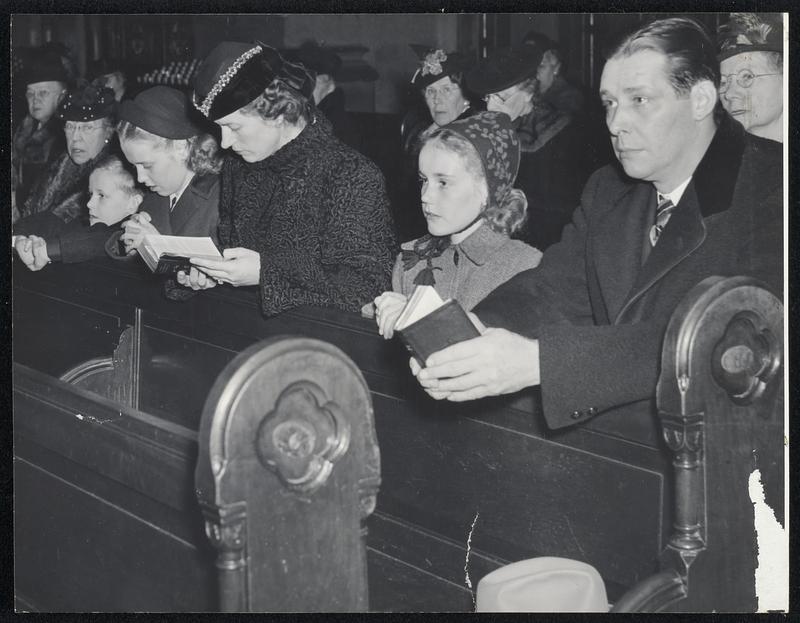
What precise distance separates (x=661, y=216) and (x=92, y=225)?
108 inches

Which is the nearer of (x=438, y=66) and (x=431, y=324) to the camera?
(x=431, y=324)

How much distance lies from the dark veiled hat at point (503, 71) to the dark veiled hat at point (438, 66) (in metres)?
0.54

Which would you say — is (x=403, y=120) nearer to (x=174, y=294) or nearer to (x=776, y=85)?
(x=174, y=294)

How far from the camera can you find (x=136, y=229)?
13.2 ft

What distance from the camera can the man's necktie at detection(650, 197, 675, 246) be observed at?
8.77 ft

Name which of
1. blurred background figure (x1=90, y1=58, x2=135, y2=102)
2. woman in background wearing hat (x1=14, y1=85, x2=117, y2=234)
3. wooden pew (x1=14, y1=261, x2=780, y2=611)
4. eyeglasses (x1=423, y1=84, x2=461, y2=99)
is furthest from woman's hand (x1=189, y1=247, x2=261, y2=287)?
blurred background figure (x1=90, y1=58, x2=135, y2=102)

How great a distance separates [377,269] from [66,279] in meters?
1.58

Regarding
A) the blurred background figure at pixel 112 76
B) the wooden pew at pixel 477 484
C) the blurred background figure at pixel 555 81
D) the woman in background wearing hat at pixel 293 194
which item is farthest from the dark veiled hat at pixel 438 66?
the blurred background figure at pixel 112 76

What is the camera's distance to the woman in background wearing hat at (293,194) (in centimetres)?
354

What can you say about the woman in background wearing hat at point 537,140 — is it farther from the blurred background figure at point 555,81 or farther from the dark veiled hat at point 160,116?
the dark veiled hat at point 160,116

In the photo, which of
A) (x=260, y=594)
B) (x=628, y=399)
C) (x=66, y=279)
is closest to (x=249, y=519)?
(x=260, y=594)

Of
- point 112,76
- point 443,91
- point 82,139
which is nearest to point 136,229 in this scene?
point 82,139

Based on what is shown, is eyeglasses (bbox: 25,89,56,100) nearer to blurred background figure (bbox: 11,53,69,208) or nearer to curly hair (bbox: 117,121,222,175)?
blurred background figure (bbox: 11,53,69,208)

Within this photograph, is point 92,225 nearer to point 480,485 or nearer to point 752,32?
point 480,485
